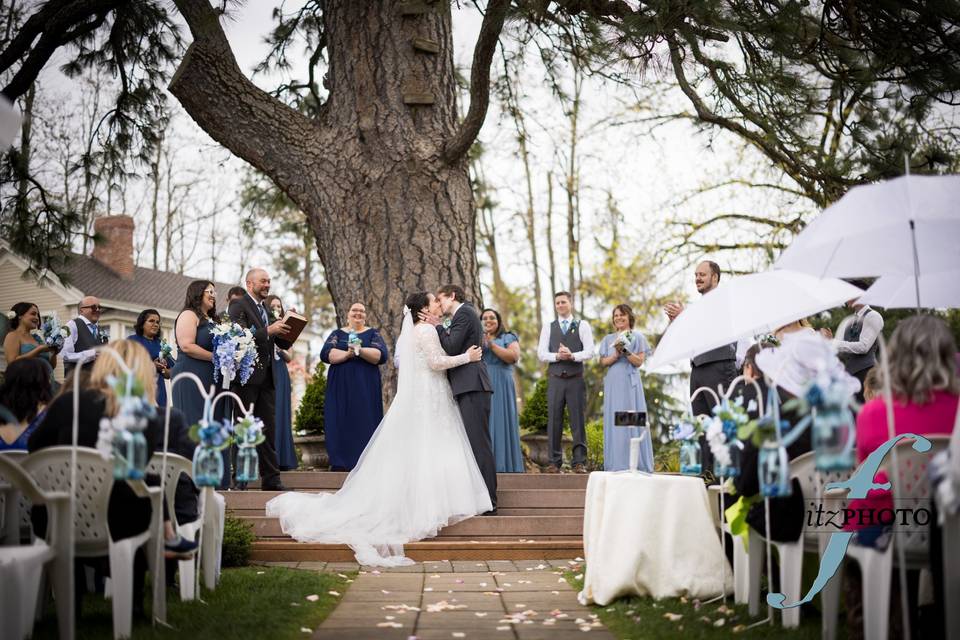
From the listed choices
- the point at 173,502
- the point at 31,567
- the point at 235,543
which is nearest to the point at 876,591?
the point at 31,567

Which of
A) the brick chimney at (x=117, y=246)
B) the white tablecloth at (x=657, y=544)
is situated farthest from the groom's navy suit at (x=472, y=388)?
the brick chimney at (x=117, y=246)

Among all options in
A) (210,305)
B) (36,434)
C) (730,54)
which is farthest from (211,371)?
(730,54)

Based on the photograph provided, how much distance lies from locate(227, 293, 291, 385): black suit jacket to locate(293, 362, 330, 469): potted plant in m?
2.52

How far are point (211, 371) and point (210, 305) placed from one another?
573mm

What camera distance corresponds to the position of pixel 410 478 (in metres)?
7.71

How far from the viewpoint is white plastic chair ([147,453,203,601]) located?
16.2 ft

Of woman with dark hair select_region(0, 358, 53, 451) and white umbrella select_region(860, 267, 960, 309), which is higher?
white umbrella select_region(860, 267, 960, 309)

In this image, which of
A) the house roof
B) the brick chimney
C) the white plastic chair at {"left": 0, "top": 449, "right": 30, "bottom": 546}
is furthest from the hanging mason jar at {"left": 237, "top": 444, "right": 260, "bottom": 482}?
the brick chimney

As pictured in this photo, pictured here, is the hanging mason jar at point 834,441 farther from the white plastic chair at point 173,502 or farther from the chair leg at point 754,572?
the white plastic chair at point 173,502

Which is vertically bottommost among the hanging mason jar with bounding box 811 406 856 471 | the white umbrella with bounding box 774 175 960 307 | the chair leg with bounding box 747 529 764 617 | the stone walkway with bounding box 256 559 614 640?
the stone walkway with bounding box 256 559 614 640

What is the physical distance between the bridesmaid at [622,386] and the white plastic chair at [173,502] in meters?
5.53

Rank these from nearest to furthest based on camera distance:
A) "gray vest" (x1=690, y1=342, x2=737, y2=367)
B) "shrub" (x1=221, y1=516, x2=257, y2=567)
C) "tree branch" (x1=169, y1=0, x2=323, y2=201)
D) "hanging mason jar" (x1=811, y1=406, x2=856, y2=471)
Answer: "hanging mason jar" (x1=811, y1=406, x2=856, y2=471) → "shrub" (x1=221, y1=516, x2=257, y2=567) → "gray vest" (x1=690, y1=342, x2=737, y2=367) → "tree branch" (x1=169, y1=0, x2=323, y2=201)

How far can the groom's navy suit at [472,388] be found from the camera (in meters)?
7.95

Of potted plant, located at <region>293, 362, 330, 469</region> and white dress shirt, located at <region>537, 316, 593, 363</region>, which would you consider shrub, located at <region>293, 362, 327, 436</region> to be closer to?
potted plant, located at <region>293, 362, 330, 469</region>
